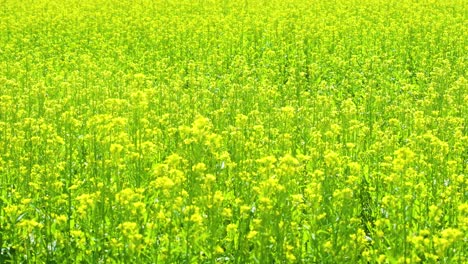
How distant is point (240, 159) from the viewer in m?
6.86

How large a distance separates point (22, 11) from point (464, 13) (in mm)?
11238

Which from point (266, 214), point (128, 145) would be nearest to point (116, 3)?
point (128, 145)

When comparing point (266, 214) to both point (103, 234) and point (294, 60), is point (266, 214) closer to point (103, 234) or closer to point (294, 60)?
point (103, 234)

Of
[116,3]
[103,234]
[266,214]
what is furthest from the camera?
[116,3]

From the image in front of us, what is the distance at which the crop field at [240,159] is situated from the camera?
196 inches

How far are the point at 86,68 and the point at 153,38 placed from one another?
3575 mm

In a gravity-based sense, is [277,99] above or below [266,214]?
below

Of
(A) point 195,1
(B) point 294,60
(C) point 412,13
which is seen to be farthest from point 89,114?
(A) point 195,1

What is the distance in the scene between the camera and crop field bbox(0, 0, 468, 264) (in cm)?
498

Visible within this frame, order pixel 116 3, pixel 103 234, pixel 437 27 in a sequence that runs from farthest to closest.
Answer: pixel 116 3 → pixel 437 27 → pixel 103 234

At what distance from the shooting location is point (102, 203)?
5.37 m

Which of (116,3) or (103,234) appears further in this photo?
(116,3)

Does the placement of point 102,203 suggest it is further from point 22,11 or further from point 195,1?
point 195,1

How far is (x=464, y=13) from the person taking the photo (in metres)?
18.0
